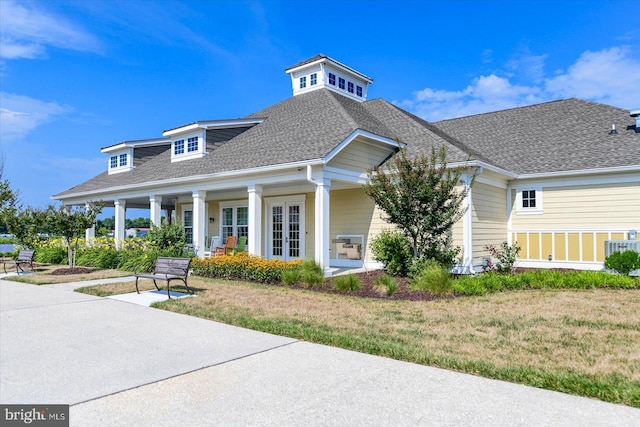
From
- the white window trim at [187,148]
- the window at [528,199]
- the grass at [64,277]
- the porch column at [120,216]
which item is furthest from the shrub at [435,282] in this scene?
the porch column at [120,216]

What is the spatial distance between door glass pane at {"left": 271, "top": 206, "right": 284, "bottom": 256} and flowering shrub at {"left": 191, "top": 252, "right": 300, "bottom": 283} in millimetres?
3591

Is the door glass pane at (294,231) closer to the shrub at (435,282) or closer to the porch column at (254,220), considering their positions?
the porch column at (254,220)

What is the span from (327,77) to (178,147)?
25.1 feet

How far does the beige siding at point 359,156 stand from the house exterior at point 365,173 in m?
0.03

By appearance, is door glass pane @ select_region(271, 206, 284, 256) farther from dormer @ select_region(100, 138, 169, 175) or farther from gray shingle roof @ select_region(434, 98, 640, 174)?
dormer @ select_region(100, 138, 169, 175)

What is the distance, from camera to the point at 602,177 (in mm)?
13062

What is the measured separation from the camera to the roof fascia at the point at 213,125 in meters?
17.7

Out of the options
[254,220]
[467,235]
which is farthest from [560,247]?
[254,220]

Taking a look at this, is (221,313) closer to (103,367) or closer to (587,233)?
(103,367)

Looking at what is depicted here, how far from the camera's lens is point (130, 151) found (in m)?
23.2

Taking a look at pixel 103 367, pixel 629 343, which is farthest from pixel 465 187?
pixel 103 367

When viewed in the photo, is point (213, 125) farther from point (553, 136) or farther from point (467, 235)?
point (553, 136)

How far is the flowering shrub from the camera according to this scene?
1189 centimetres

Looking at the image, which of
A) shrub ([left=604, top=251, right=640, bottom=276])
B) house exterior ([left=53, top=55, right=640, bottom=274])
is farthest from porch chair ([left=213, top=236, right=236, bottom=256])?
shrub ([left=604, top=251, right=640, bottom=276])
